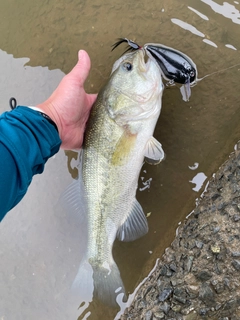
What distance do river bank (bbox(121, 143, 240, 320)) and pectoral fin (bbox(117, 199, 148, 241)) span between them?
32cm

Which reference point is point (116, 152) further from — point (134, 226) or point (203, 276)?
point (203, 276)

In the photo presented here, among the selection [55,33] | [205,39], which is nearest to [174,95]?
[205,39]

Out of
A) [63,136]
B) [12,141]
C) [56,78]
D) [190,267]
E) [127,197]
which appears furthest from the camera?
[56,78]

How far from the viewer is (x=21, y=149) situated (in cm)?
229

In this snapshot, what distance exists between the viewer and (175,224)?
3.05 meters

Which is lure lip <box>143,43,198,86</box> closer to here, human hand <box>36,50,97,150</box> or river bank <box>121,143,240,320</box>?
human hand <box>36,50,97,150</box>

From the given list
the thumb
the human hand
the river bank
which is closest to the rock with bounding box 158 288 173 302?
the river bank

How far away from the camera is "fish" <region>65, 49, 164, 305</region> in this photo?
260 centimetres

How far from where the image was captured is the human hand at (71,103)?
281 centimetres

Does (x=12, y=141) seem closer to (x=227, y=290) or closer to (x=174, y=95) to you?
(x=174, y=95)

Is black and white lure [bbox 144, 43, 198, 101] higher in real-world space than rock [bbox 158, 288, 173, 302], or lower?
higher

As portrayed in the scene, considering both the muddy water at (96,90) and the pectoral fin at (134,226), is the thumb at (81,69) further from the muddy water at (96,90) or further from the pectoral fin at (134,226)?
the pectoral fin at (134,226)

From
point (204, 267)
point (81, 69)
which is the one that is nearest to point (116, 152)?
point (81, 69)

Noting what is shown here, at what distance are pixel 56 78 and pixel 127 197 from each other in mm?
1462
